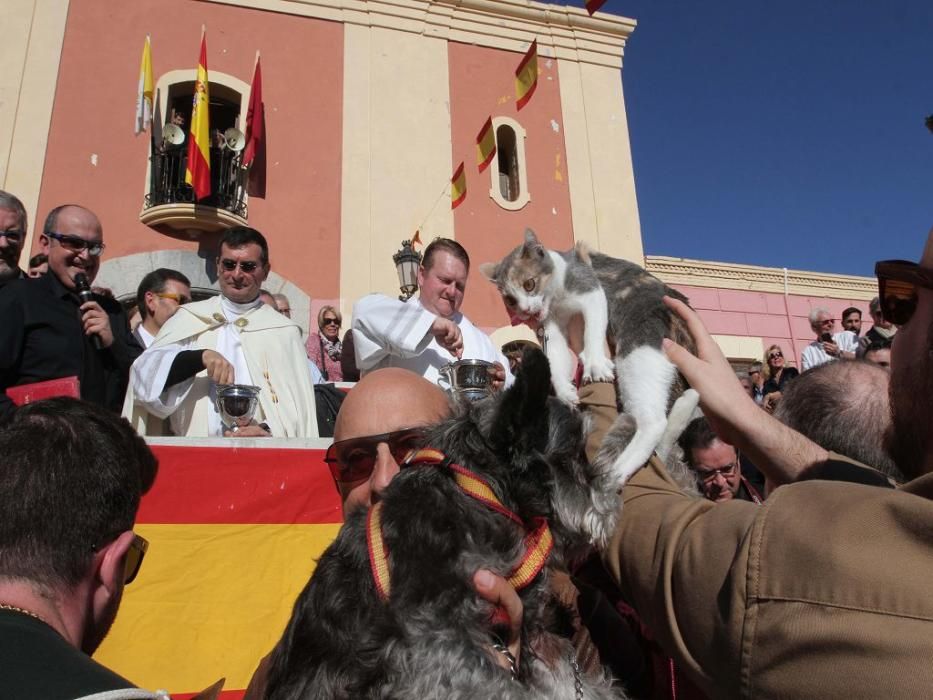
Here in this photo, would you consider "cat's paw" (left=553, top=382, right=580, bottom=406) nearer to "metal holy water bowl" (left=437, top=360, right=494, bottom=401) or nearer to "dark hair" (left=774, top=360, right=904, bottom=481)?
"metal holy water bowl" (left=437, top=360, right=494, bottom=401)

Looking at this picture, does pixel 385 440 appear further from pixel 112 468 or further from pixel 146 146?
pixel 146 146

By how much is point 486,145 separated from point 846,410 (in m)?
11.3

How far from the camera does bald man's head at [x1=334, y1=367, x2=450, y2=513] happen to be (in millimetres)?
2229

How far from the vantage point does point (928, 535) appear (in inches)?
38.6

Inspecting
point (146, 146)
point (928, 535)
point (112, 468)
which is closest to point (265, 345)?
point (112, 468)

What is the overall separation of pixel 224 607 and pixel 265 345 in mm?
2033

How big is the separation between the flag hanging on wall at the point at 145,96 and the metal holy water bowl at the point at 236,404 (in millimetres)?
10180

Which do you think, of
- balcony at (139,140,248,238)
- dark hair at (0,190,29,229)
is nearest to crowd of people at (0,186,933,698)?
dark hair at (0,190,29,229)

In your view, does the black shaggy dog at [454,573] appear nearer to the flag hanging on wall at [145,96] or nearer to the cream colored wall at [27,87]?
the cream colored wall at [27,87]

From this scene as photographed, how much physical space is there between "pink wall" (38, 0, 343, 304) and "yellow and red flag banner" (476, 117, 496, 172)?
293cm

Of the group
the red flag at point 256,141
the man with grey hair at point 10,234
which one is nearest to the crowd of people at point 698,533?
the man with grey hair at point 10,234

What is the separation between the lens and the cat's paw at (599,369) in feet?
8.72

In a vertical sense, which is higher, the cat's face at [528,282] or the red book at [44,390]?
the cat's face at [528,282]

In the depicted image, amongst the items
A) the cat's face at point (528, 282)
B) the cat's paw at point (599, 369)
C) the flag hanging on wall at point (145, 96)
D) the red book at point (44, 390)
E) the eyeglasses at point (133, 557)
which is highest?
the flag hanging on wall at point (145, 96)
